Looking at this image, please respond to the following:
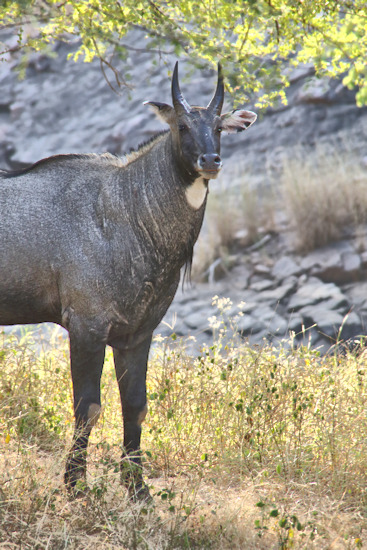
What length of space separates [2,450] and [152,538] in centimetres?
126

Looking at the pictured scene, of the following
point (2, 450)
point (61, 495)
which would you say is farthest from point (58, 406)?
point (61, 495)

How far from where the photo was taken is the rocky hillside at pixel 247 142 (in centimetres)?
1054

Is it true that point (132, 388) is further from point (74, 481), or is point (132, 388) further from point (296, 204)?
point (296, 204)

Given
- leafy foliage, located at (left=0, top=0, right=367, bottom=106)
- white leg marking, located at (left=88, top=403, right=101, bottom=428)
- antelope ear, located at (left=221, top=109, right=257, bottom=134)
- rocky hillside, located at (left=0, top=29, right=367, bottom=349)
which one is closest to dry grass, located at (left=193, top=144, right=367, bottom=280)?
rocky hillside, located at (left=0, top=29, right=367, bottom=349)

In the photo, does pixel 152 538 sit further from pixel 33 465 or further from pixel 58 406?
pixel 58 406

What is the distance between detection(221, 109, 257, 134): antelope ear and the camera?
4.63 meters

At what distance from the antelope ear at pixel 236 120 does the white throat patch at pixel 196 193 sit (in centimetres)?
51

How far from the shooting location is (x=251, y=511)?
4.16 m

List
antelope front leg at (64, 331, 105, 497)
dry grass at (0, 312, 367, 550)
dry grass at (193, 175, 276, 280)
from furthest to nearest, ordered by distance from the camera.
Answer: dry grass at (193, 175, 276, 280) < antelope front leg at (64, 331, 105, 497) < dry grass at (0, 312, 367, 550)

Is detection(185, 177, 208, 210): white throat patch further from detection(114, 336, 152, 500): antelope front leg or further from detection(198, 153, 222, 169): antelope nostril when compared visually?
detection(114, 336, 152, 500): antelope front leg

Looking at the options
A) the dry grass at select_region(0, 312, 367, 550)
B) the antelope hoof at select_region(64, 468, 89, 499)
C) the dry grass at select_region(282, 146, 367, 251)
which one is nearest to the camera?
the dry grass at select_region(0, 312, 367, 550)

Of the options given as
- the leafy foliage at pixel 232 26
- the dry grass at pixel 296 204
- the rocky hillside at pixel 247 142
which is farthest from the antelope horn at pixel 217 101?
the dry grass at pixel 296 204

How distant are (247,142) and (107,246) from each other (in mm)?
9667

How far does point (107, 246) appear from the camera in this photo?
428 cm
